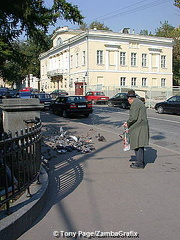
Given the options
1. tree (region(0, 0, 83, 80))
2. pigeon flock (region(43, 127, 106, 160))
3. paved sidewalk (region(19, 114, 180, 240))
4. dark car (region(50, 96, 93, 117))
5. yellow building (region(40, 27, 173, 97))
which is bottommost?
paved sidewalk (region(19, 114, 180, 240))

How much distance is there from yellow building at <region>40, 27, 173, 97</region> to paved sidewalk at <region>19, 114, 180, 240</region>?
32.4 metres

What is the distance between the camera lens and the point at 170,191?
5160 mm

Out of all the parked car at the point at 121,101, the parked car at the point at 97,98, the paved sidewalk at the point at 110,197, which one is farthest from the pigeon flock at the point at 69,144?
the parked car at the point at 97,98

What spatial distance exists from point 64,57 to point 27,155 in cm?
5185

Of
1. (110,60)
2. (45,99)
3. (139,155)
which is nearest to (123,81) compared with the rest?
(110,60)

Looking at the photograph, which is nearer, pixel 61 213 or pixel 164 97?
pixel 61 213

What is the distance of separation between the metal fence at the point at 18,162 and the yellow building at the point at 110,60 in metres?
34.8

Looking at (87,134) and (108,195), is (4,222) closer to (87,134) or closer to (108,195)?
(108,195)

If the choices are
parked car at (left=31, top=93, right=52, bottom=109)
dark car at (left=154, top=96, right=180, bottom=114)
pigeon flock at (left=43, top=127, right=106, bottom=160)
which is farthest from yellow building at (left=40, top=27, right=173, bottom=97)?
pigeon flock at (left=43, top=127, right=106, bottom=160)

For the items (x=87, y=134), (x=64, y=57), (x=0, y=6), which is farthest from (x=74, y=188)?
(x=64, y=57)

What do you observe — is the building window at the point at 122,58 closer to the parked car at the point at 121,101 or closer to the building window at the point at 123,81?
the building window at the point at 123,81

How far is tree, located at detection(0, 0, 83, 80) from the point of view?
10.2 m

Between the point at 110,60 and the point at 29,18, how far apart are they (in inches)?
1433

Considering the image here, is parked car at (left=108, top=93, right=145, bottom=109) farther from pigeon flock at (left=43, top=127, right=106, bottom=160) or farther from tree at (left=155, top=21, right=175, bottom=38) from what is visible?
tree at (left=155, top=21, right=175, bottom=38)
